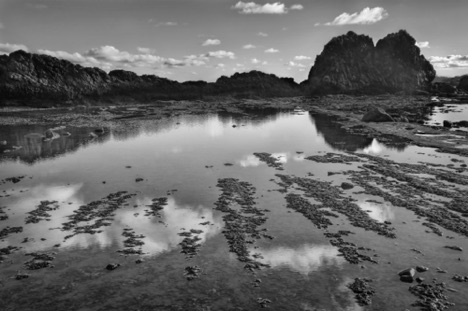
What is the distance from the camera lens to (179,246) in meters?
20.4

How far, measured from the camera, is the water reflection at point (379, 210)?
24.3m

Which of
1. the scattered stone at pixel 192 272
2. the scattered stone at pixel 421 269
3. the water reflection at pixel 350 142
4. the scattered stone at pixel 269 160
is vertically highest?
the water reflection at pixel 350 142

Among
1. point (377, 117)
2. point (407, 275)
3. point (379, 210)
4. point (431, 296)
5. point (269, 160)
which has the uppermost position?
point (377, 117)

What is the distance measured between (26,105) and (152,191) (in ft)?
389

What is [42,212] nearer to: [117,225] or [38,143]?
[117,225]

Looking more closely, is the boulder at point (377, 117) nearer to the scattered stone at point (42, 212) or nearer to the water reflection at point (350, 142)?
the water reflection at point (350, 142)

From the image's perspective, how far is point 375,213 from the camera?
25031 mm

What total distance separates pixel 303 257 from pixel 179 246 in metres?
7.11

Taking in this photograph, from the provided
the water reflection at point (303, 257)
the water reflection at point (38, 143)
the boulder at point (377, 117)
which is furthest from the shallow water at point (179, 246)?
the boulder at point (377, 117)

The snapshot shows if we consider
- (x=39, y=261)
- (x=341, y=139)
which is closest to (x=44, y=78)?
(x=341, y=139)

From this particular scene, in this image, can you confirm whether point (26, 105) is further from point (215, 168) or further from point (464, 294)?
point (464, 294)

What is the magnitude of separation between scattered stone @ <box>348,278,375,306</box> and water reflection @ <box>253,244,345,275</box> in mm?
1911

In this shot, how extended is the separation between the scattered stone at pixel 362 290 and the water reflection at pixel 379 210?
8.37m

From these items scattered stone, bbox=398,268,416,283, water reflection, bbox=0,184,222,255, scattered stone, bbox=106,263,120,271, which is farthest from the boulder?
scattered stone, bbox=106,263,120,271
